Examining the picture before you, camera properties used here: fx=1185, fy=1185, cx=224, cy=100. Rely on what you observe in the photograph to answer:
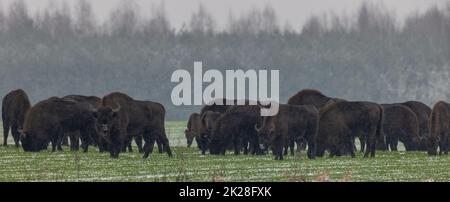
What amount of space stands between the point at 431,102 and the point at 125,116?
130 metres

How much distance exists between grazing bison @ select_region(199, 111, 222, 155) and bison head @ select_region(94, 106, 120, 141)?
513 centimetres

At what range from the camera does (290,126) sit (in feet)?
140

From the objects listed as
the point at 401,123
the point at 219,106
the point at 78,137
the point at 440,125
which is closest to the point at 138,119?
the point at 78,137

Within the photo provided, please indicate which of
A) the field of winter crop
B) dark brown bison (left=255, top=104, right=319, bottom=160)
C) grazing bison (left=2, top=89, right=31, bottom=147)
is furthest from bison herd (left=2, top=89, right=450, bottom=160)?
grazing bison (left=2, top=89, right=31, bottom=147)

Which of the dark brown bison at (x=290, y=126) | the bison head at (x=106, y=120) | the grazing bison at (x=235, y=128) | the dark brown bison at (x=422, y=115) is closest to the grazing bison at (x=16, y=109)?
the grazing bison at (x=235, y=128)

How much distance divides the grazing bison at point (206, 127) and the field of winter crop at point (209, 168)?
3.16 meters

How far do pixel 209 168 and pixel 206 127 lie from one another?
1263 cm

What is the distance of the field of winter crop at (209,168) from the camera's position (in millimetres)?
29500

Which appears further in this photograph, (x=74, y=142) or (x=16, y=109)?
(x=16, y=109)

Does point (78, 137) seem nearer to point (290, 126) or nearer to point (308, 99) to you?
point (290, 126)

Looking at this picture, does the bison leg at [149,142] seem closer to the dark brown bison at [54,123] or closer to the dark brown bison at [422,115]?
the dark brown bison at [54,123]

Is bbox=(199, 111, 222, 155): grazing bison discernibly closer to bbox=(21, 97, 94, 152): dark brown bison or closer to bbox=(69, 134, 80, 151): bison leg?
bbox=(21, 97, 94, 152): dark brown bison
